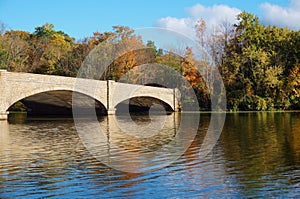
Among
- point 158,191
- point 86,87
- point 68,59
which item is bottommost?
point 158,191

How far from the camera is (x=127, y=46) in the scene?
4894cm

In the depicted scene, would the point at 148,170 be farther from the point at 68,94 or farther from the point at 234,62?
the point at 234,62

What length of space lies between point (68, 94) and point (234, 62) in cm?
2083

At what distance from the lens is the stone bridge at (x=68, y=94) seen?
2675 cm

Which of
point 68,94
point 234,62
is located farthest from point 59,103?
point 234,62

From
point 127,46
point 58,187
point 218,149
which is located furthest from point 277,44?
point 58,187

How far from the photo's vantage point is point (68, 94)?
33000mm

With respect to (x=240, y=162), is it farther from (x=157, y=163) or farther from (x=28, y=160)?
(x=28, y=160)

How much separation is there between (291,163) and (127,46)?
40.5m

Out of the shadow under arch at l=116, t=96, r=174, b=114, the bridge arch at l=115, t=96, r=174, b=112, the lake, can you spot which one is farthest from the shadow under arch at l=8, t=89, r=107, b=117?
the lake

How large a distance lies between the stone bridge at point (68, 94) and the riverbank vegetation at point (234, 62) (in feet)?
14.9

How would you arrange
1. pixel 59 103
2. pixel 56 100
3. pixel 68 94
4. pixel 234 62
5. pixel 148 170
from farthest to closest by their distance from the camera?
pixel 234 62
pixel 59 103
pixel 56 100
pixel 68 94
pixel 148 170

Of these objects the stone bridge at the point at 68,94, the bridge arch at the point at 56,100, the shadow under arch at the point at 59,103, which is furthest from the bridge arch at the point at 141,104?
the bridge arch at the point at 56,100

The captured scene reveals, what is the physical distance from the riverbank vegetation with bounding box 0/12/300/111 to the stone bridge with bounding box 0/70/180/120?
455cm
